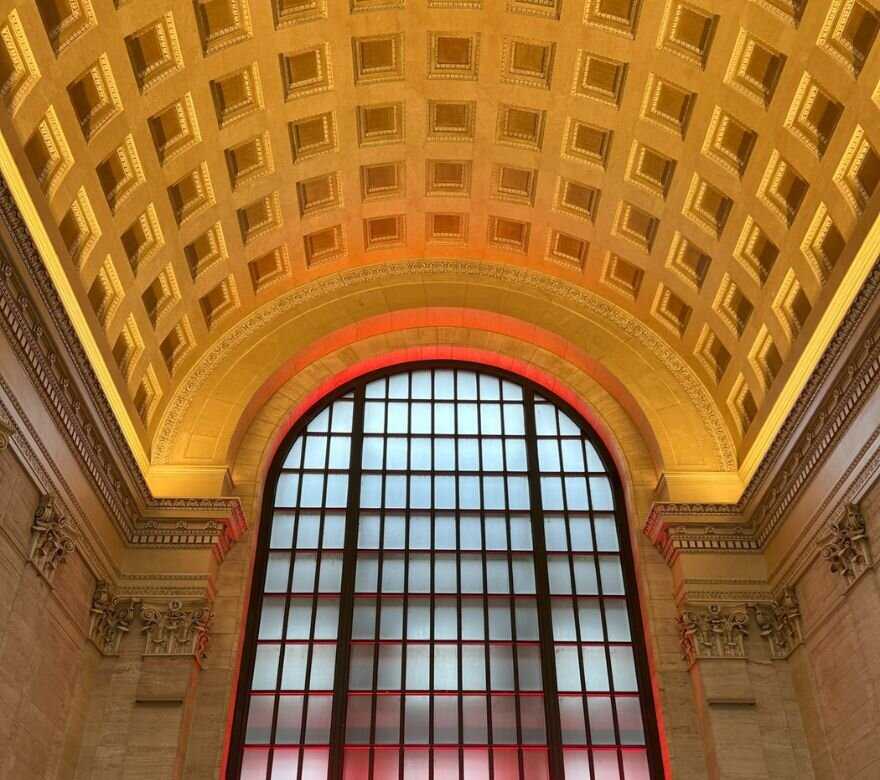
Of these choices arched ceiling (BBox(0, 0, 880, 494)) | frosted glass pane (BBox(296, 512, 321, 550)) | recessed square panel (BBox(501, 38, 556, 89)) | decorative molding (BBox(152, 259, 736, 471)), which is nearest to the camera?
arched ceiling (BBox(0, 0, 880, 494))

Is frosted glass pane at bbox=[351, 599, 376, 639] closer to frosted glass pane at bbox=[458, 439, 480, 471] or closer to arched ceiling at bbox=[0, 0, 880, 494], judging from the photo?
frosted glass pane at bbox=[458, 439, 480, 471]

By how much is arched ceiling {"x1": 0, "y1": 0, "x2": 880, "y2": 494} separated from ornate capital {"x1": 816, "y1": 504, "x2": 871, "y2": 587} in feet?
10.9

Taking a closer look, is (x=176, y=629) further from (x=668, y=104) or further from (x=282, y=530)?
(x=668, y=104)

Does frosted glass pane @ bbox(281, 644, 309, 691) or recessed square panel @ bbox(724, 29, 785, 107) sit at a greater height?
recessed square panel @ bbox(724, 29, 785, 107)

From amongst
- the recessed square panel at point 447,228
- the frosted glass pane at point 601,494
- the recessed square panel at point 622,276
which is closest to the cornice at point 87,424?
the frosted glass pane at point 601,494

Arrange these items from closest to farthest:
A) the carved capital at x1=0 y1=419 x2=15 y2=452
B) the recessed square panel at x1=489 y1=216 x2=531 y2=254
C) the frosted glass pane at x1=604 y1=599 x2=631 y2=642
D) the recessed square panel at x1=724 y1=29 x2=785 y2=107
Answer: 1. the carved capital at x1=0 y1=419 x2=15 y2=452
2. the recessed square panel at x1=724 y1=29 x2=785 y2=107
3. the frosted glass pane at x1=604 y1=599 x2=631 y2=642
4. the recessed square panel at x1=489 y1=216 x2=531 y2=254

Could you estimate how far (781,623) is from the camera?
18.1m

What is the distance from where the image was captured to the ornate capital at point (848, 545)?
1494 centimetres

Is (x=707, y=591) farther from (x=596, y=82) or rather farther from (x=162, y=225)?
(x=162, y=225)

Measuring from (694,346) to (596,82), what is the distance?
6726mm

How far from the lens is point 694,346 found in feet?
72.8

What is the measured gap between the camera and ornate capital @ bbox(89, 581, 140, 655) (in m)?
17.5

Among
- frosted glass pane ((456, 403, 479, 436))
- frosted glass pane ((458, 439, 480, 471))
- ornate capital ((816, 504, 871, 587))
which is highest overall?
frosted glass pane ((456, 403, 479, 436))

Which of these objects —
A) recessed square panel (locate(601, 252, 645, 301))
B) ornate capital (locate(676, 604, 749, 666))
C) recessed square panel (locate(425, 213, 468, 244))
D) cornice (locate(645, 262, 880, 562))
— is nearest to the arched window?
ornate capital (locate(676, 604, 749, 666))
